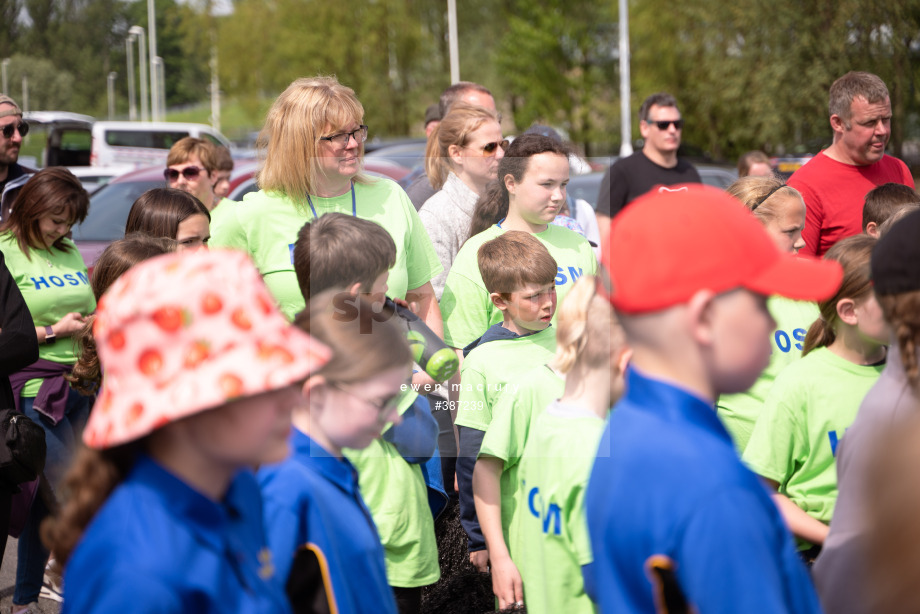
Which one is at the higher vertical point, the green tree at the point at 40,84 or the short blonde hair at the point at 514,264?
the green tree at the point at 40,84

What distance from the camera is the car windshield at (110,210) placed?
8.17 m

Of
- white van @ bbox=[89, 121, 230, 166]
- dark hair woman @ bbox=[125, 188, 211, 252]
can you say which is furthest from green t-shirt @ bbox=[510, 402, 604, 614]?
white van @ bbox=[89, 121, 230, 166]

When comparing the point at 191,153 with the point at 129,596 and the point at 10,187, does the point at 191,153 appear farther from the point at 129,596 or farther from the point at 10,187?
the point at 129,596

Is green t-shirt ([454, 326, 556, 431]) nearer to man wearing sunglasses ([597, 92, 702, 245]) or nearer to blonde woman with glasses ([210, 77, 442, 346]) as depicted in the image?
blonde woman with glasses ([210, 77, 442, 346])

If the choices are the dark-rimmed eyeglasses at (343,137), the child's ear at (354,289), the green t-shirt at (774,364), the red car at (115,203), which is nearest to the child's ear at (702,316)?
the child's ear at (354,289)

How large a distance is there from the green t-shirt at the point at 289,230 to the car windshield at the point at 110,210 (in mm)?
4775

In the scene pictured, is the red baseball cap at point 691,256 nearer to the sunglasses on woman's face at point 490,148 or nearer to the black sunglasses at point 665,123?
the sunglasses on woman's face at point 490,148

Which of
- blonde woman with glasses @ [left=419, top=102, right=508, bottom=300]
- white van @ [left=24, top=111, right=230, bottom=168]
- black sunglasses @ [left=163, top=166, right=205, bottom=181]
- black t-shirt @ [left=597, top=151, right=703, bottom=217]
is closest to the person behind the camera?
blonde woman with glasses @ [left=419, top=102, right=508, bottom=300]

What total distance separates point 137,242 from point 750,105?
2229cm

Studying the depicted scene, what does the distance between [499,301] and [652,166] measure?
124 inches

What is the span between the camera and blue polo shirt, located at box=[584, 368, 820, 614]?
1330 mm

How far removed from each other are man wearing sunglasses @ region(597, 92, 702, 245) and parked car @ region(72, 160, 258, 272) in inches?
137

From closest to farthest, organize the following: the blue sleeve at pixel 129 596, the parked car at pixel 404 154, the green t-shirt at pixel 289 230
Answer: the blue sleeve at pixel 129 596
the green t-shirt at pixel 289 230
the parked car at pixel 404 154

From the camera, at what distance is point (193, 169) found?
559 cm
